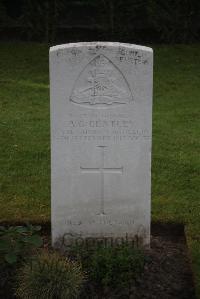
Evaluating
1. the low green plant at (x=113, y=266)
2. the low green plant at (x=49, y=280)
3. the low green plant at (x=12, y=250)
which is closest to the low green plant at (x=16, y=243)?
the low green plant at (x=12, y=250)

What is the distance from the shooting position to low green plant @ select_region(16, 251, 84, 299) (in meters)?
4.40

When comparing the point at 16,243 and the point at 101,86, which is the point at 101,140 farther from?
the point at 16,243

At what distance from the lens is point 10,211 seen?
6102 millimetres

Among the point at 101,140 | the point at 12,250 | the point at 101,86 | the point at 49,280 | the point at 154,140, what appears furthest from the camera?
the point at 154,140

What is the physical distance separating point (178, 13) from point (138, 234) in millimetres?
9428

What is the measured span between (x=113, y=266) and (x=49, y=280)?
1.67 ft

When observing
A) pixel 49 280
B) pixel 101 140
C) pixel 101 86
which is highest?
pixel 101 86

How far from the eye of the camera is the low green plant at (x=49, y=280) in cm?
440

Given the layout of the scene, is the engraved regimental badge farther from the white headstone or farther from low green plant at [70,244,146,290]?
low green plant at [70,244,146,290]

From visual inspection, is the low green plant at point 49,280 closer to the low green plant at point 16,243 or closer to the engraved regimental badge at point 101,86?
the low green plant at point 16,243

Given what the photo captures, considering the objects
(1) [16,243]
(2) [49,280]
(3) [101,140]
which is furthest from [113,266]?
(3) [101,140]

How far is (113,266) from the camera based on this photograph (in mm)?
4707

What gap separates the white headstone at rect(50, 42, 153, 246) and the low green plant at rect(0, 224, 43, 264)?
0.46 meters

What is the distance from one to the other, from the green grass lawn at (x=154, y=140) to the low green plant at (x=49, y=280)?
0.93 metres
